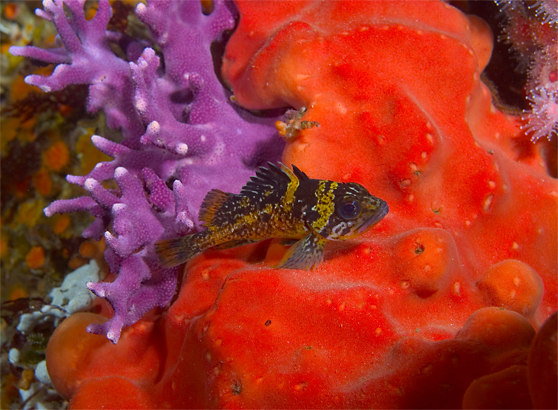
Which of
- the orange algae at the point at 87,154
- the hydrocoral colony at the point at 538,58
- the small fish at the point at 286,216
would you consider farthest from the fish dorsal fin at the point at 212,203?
the hydrocoral colony at the point at 538,58

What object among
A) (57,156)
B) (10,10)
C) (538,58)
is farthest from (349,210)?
(10,10)

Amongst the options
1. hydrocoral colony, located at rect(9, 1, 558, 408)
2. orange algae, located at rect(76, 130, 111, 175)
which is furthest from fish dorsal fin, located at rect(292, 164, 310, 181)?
orange algae, located at rect(76, 130, 111, 175)

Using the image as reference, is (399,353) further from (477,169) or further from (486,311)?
(477,169)

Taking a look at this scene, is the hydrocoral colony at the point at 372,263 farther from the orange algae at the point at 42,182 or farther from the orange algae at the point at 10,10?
the orange algae at the point at 10,10

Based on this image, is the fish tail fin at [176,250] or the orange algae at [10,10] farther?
the orange algae at [10,10]

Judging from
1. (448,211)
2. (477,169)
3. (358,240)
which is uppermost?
(477,169)

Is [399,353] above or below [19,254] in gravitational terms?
above

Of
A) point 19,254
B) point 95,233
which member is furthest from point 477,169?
point 19,254
